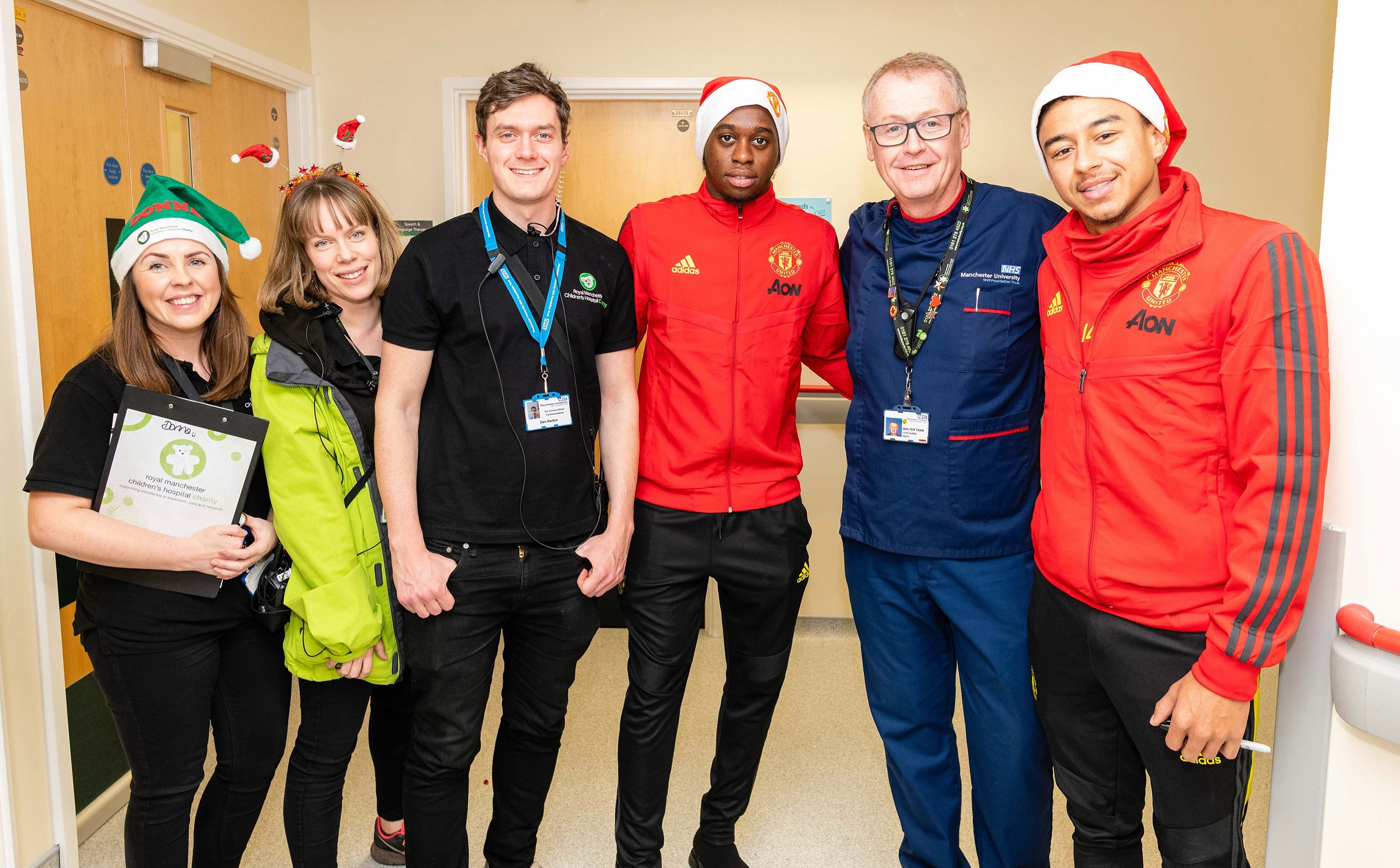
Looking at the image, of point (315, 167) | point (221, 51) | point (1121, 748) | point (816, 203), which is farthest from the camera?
point (816, 203)

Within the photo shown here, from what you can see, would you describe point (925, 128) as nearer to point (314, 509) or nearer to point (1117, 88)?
point (1117, 88)

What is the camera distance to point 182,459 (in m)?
1.68

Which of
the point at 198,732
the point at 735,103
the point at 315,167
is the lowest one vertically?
the point at 198,732

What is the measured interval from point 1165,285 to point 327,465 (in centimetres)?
152

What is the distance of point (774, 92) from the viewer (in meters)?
2.04

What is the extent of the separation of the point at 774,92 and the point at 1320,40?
2.84 meters

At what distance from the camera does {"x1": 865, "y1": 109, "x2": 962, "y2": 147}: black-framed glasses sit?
1.83m

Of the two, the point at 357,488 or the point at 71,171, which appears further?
the point at 71,171

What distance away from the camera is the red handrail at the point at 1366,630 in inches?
44.1

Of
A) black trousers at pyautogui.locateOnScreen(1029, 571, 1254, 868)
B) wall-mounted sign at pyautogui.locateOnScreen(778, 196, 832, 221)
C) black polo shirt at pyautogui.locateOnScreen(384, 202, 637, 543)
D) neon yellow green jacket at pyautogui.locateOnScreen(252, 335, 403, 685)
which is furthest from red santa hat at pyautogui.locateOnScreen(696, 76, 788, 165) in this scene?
wall-mounted sign at pyautogui.locateOnScreen(778, 196, 832, 221)

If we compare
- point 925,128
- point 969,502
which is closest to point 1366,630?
point 969,502

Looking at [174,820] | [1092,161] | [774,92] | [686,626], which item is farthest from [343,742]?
[1092,161]

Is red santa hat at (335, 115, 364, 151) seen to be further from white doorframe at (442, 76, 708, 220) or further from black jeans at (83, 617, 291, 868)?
white doorframe at (442, 76, 708, 220)

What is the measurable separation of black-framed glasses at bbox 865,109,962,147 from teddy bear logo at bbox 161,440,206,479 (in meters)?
1.48
